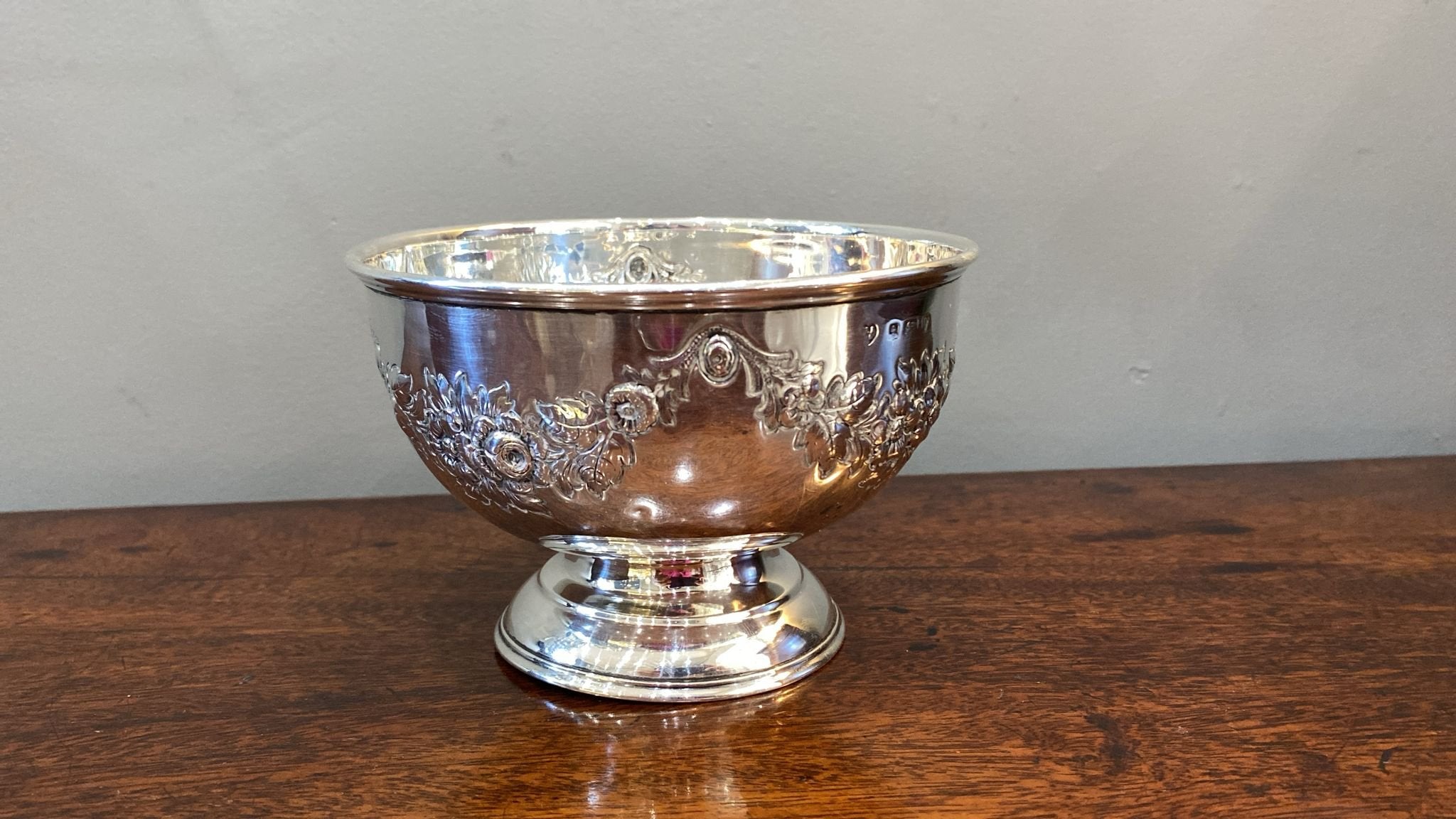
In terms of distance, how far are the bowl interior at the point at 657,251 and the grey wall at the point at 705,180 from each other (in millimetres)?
137

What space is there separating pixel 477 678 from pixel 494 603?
5.2 inches

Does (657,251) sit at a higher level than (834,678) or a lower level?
higher

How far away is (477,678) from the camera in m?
0.70

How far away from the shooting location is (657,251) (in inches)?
37.7

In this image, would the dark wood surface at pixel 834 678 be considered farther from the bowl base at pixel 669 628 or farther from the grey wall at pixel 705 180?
the grey wall at pixel 705 180

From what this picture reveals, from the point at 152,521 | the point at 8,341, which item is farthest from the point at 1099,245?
the point at 8,341

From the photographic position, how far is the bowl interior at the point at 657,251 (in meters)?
0.90

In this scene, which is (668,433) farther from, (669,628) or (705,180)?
(705,180)

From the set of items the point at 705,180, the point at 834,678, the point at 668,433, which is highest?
the point at 705,180

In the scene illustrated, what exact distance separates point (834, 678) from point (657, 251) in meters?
0.46

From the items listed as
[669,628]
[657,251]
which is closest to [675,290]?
[669,628]

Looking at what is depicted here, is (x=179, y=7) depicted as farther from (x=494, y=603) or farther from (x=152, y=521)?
(x=494, y=603)

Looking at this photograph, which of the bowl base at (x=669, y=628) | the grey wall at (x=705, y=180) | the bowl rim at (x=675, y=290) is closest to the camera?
the bowl rim at (x=675, y=290)

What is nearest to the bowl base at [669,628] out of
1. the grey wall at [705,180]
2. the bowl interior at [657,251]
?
the bowl interior at [657,251]
